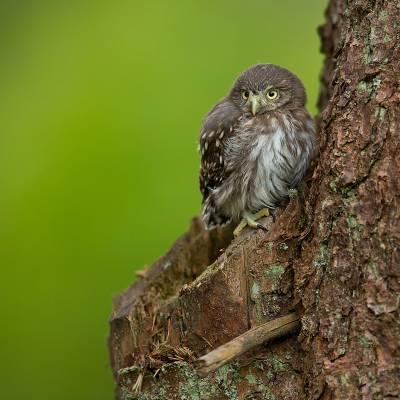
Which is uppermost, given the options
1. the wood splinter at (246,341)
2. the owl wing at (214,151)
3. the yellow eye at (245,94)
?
the yellow eye at (245,94)

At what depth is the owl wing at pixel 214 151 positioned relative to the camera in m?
4.50

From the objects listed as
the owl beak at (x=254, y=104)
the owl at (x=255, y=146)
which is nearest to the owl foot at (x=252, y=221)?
the owl at (x=255, y=146)

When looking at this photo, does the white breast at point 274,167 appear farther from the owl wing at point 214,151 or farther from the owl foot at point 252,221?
the owl wing at point 214,151

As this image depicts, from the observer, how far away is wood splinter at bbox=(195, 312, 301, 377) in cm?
279

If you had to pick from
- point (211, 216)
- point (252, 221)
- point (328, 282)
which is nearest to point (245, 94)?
point (211, 216)

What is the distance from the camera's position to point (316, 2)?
7.26m

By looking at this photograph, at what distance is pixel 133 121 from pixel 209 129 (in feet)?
5.23

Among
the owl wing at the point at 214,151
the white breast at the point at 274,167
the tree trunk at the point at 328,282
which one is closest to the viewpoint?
the tree trunk at the point at 328,282

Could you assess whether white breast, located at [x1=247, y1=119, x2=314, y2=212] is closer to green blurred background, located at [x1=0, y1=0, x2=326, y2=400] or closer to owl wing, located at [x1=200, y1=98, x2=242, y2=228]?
owl wing, located at [x1=200, y1=98, x2=242, y2=228]

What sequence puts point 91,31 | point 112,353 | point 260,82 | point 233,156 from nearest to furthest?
point 112,353
point 233,156
point 260,82
point 91,31

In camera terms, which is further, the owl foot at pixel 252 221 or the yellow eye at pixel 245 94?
the yellow eye at pixel 245 94

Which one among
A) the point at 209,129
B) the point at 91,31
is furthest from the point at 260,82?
the point at 91,31

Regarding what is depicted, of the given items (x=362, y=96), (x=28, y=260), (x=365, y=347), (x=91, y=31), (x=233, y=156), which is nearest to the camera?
(x=365, y=347)

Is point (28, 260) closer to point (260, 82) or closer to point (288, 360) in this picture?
point (260, 82)
